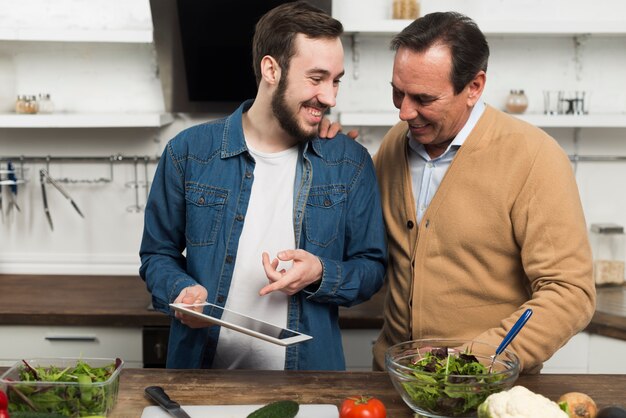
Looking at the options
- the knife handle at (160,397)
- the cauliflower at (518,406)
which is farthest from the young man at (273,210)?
the cauliflower at (518,406)

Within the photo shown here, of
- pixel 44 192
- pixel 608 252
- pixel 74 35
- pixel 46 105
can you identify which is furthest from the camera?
pixel 608 252

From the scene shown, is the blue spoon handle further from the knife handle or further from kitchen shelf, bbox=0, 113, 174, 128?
kitchen shelf, bbox=0, 113, 174, 128

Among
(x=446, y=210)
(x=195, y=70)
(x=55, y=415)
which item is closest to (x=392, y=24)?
(x=195, y=70)

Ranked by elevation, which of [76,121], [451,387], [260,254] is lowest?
[451,387]

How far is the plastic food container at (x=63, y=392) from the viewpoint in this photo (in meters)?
1.49

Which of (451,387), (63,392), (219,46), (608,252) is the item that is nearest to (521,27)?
(608,252)

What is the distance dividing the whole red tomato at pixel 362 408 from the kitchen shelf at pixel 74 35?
2.09 m

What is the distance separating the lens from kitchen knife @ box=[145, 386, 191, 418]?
1.56 metres

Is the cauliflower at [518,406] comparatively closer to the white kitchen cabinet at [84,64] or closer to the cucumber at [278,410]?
the cucumber at [278,410]

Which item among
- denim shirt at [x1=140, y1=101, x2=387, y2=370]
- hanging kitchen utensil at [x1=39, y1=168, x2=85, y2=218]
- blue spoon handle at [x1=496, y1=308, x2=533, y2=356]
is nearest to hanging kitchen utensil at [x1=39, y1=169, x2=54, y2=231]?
hanging kitchen utensil at [x1=39, y1=168, x2=85, y2=218]

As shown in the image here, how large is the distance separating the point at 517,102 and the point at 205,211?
1.82 m

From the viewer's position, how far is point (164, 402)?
1.60 meters

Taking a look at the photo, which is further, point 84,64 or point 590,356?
point 84,64

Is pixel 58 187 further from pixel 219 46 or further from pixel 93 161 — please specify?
pixel 219 46
